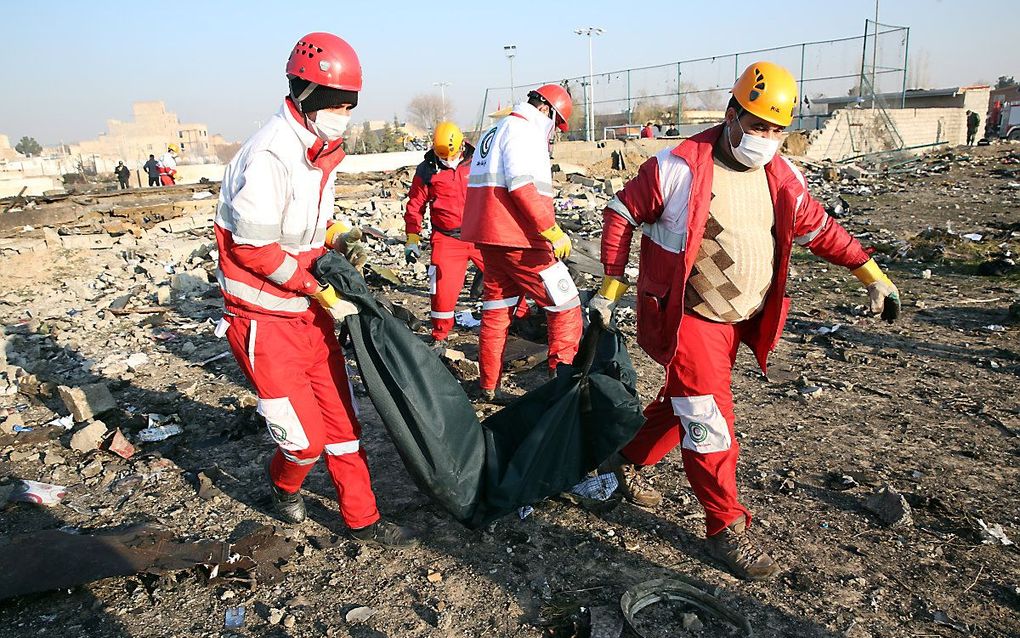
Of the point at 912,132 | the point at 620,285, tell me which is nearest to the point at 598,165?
the point at 912,132

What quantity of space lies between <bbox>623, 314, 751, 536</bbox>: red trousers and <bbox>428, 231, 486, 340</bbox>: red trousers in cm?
289

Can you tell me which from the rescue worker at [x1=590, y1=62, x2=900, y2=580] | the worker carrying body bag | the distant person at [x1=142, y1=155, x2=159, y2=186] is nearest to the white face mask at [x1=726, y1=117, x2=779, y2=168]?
the rescue worker at [x1=590, y1=62, x2=900, y2=580]

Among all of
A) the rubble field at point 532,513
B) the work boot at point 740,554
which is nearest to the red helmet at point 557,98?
the rubble field at point 532,513

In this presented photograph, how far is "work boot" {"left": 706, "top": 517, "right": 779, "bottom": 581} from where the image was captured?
8.71 ft

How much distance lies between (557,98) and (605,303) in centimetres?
194

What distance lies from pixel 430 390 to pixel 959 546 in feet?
7.39

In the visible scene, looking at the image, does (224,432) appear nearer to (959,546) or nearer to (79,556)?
(79,556)

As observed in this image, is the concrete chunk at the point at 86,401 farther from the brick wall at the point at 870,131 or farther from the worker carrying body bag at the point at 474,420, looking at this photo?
the brick wall at the point at 870,131

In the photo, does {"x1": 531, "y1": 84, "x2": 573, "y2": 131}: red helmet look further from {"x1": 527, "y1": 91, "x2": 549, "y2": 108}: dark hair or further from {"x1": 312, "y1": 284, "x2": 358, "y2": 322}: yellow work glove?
{"x1": 312, "y1": 284, "x2": 358, "y2": 322}: yellow work glove

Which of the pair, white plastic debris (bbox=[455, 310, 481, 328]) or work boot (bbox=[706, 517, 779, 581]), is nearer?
work boot (bbox=[706, 517, 779, 581])

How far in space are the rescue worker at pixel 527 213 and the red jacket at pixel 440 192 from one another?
1.36 meters

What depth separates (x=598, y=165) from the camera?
2062cm

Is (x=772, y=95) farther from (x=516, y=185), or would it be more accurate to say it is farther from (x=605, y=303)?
(x=516, y=185)

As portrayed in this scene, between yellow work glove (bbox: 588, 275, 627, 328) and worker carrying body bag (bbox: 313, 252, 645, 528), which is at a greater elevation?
yellow work glove (bbox: 588, 275, 627, 328)
